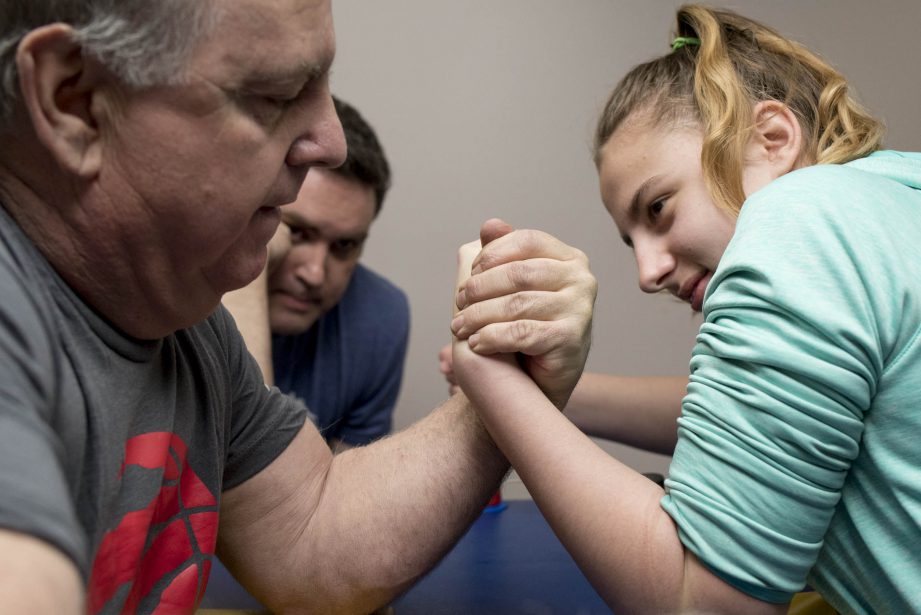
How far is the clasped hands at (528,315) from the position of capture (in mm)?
905

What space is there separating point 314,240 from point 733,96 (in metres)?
1.05

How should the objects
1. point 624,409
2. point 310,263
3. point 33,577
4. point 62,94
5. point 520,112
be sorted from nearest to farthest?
1. point 33,577
2. point 62,94
3. point 624,409
4. point 310,263
5. point 520,112

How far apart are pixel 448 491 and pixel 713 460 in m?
0.32

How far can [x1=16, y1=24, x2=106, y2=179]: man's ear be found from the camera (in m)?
0.60

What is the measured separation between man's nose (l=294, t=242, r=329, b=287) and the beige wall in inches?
19.6

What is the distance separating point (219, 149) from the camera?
2.25 ft

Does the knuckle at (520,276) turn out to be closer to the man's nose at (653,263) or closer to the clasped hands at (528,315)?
the clasped hands at (528,315)

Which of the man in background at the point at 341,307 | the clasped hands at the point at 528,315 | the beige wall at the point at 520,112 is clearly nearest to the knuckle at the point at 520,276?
the clasped hands at the point at 528,315

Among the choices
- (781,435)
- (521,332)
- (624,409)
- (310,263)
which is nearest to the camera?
(781,435)

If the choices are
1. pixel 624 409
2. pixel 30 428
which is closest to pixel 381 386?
pixel 624 409

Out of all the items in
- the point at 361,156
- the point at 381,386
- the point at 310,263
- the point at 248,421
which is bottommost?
the point at 381,386

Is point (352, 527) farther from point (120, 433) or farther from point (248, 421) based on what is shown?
point (120, 433)

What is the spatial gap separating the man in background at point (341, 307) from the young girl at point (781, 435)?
3.44 feet

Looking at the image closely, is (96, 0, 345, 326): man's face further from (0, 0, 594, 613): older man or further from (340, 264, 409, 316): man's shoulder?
(340, 264, 409, 316): man's shoulder
